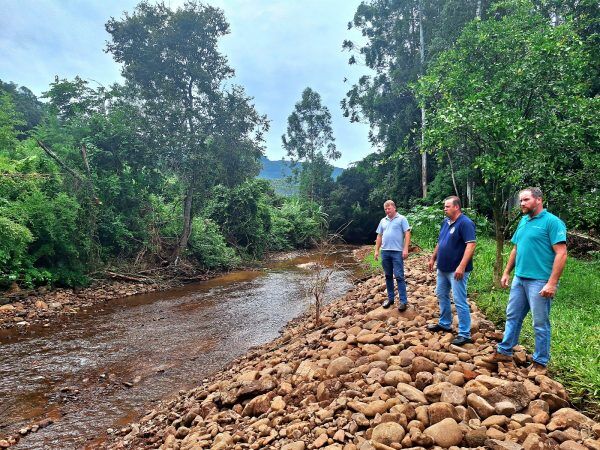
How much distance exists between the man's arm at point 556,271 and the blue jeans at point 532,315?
0.12m

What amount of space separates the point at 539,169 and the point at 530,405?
464 cm

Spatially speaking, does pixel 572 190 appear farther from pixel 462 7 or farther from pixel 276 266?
pixel 462 7

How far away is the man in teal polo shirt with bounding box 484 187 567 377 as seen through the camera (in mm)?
3846

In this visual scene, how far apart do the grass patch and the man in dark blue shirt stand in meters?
0.83

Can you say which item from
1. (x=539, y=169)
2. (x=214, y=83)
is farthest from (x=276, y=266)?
(x=539, y=169)

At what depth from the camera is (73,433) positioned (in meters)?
4.91

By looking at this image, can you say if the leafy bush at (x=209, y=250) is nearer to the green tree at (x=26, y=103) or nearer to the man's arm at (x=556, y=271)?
the man's arm at (x=556, y=271)

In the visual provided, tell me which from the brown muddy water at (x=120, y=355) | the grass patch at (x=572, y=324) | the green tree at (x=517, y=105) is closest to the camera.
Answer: the grass patch at (x=572, y=324)

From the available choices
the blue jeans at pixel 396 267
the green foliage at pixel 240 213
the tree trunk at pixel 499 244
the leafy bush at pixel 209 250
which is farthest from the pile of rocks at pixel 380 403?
the green foliage at pixel 240 213

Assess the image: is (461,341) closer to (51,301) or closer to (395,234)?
→ (395,234)

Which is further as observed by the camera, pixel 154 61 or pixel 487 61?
pixel 154 61

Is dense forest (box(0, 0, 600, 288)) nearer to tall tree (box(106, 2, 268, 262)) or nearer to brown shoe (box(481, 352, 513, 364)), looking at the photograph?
tall tree (box(106, 2, 268, 262))

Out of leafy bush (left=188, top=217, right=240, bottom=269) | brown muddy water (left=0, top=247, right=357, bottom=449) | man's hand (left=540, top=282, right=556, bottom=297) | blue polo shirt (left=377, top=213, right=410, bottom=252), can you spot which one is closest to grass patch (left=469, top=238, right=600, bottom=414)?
man's hand (left=540, top=282, right=556, bottom=297)

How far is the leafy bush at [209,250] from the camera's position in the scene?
61.2 feet
